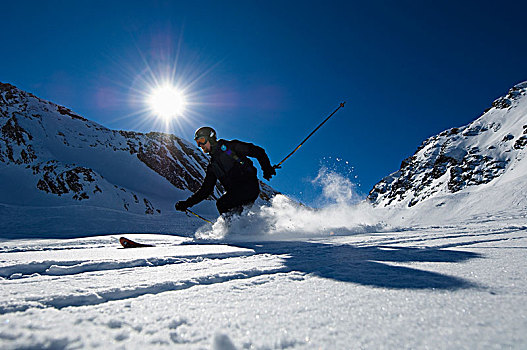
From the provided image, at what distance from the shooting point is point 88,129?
3691 centimetres

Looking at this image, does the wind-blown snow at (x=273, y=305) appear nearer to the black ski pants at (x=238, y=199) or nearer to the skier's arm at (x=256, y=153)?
the black ski pants at (x=238, y=199)


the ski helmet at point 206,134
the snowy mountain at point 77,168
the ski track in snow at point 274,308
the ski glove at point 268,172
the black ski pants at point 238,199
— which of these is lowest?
the ski track in snow at point 274,308

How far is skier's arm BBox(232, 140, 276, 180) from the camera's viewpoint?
6.09 metres

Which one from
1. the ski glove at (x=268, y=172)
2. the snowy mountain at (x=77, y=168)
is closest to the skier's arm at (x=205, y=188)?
the ski glove at (x=268, y=172)

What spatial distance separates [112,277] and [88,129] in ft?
141

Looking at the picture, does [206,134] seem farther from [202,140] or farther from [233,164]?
[233,164]

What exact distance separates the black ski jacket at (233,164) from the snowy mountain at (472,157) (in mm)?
32880

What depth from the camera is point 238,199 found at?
19.2 feet

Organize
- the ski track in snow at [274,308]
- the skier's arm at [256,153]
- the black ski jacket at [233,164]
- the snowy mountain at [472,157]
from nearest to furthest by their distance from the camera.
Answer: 1. the ski track in snow at [274,308]
2. the black ski jacket at [233,164]
3. the skier's arm at [256,153]
4. the snowy mountain at [472,157]

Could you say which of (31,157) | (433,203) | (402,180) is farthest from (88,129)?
(402,180)

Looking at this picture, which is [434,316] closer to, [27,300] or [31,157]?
[27,300]

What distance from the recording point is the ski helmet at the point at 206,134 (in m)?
6.04

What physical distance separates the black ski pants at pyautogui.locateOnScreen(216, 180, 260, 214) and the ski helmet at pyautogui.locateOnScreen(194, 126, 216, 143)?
124 cm

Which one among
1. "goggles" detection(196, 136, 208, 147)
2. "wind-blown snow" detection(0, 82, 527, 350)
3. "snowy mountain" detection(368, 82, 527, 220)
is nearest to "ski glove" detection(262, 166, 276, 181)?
"goggles" detection(196, 136, 208, 147)
